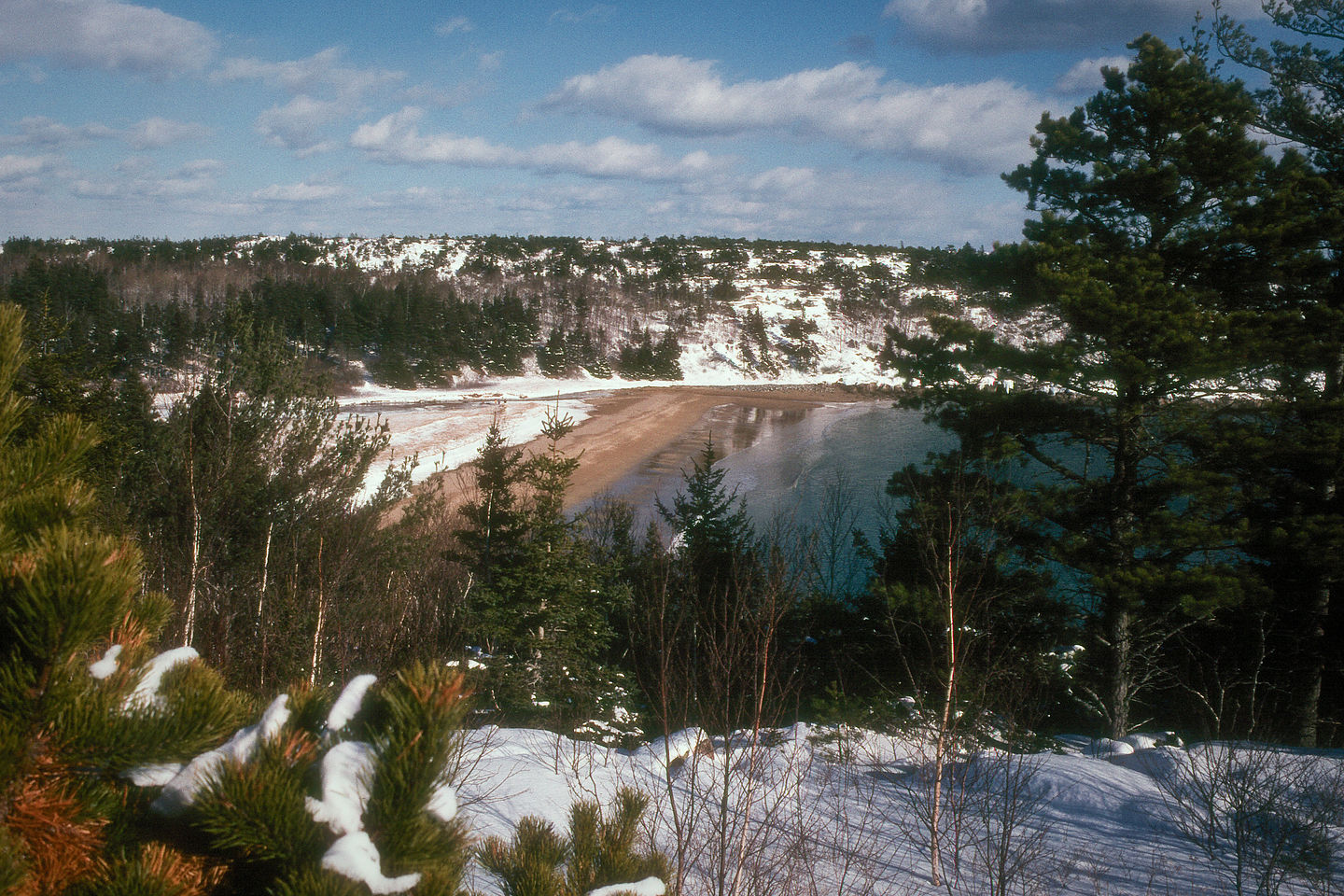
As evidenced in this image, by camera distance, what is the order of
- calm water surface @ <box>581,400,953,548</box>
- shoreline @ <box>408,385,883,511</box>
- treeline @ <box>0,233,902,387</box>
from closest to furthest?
1. calm water surface @ <box>581,400,953,548</box>
2. shoreline @ <box>408,385,883,511</box>
3. treeline @ <box>0,233,902,387</box>

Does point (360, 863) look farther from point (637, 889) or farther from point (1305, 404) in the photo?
point (1305, 404)

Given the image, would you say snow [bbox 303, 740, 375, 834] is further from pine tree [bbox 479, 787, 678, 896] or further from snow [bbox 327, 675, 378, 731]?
pine tree [bbox 479, 787, 678, 896]

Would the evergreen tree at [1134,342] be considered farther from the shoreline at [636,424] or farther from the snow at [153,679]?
the snow at [153,679]

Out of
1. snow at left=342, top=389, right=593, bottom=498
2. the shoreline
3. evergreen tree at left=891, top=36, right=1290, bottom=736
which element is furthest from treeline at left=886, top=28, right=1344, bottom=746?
snow at left=342, top=389, right=593, bottom=498

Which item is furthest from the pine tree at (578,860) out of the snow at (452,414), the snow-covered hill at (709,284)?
the snow-covered hill at (709,284)

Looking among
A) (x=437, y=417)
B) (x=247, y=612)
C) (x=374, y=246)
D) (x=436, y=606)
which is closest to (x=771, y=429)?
(x=437, y=417)

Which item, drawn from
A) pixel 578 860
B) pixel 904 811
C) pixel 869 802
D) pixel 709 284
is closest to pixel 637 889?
pixel 578 860
